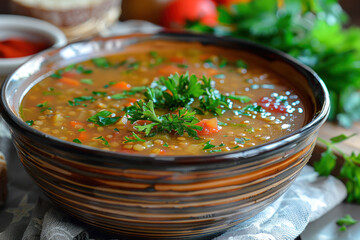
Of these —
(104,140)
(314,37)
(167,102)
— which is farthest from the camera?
(314,37)

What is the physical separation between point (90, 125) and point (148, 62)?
86cm

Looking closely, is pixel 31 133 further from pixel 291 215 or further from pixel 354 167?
pixel 354 167

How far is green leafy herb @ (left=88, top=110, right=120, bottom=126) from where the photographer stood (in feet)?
6.65

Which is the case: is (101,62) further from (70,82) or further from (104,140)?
(104,140)

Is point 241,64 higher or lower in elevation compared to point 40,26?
higher

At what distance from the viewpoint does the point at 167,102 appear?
215 centimetres

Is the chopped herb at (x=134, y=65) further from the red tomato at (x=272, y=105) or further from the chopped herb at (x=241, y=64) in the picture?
the red tomato at (x=272, y=105)

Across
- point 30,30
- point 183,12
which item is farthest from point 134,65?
point 183,12

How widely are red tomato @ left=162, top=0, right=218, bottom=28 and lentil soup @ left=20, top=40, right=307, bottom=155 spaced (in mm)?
1547

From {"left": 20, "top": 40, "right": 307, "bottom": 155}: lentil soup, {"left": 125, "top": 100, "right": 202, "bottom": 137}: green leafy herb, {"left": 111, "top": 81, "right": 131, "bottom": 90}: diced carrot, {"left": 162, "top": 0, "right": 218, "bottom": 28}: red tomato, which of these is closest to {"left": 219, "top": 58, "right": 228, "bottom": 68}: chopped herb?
{"left": 20, "top": 40, "right": 307, "bottom": 155}: lentil soup

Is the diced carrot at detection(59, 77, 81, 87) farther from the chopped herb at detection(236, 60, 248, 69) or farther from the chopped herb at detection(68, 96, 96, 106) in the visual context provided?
the chopped herb at detection(236, 60, 248, 69)

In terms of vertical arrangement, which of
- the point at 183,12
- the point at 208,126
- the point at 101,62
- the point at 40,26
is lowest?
the point at 183,12

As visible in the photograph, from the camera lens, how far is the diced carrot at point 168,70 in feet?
8.64

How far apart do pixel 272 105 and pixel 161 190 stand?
85 centimetres
